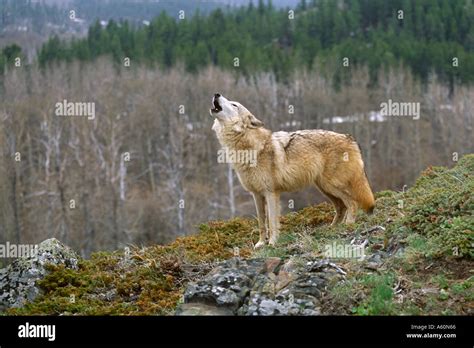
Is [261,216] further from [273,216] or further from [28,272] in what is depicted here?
[28,272]

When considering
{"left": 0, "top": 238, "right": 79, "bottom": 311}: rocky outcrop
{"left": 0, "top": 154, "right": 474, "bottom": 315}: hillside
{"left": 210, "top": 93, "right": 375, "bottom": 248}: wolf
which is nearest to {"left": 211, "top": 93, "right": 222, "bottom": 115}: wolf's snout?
{"left": 210, "top": 93, "right": 375, "bottom": 248}: wolf

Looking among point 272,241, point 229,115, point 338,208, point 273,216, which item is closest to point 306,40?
point 338,208

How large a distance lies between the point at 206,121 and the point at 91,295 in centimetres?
6387

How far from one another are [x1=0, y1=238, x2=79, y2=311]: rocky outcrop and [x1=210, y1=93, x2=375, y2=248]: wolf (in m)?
3.33

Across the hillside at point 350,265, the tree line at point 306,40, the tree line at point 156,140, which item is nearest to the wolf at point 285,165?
the hillside at point 350,265

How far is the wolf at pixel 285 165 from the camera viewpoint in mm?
12891

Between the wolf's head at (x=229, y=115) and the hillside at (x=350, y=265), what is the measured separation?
6.81ft

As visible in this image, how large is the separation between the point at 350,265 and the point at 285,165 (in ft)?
12.1

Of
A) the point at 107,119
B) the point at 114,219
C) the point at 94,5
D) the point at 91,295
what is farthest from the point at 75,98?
the point at 91,295

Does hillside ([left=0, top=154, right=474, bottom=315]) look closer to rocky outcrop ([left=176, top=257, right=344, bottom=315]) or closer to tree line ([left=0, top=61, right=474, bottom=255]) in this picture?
rocky outcrop ([left=176, top=257, right=344, bottom=315])

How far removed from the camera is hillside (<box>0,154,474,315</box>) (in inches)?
341

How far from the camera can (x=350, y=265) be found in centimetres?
972
